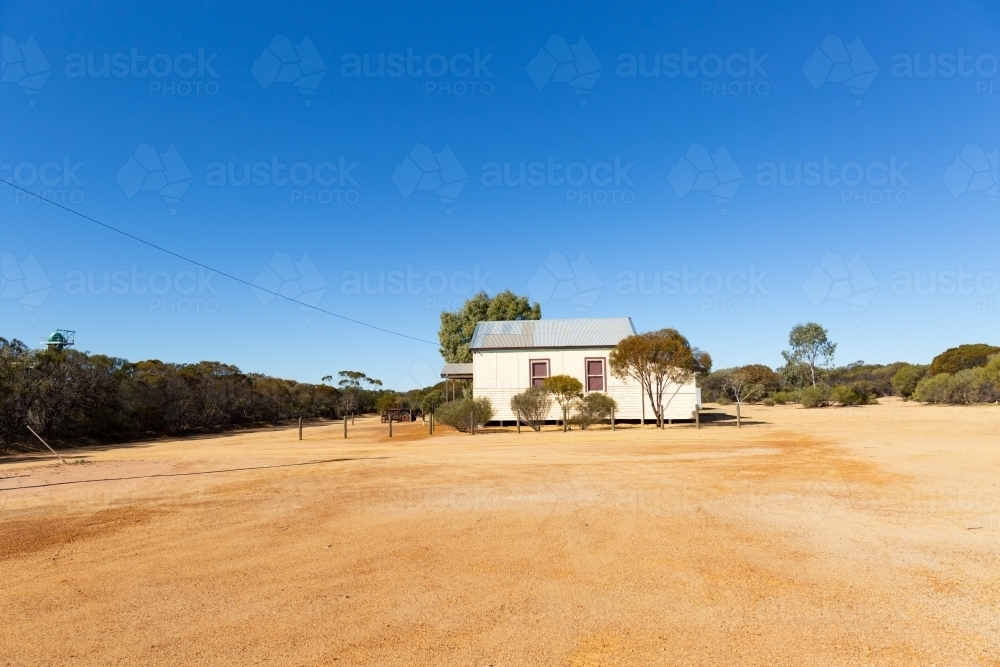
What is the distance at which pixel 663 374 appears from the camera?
89.6 feet

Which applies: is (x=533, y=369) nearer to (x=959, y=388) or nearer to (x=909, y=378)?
(x=959, y=388)

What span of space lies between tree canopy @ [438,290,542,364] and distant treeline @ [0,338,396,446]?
15.0 m

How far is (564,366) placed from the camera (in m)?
30.5

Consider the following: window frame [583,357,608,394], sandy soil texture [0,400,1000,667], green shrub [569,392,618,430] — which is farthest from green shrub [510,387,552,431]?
sandy soil texture [0,400,1000,667]

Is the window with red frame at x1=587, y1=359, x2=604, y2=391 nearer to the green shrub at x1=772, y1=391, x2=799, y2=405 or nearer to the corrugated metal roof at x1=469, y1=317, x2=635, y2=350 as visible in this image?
the corrugated metal roof at x1=469, y1=317, x2=635, y2=350

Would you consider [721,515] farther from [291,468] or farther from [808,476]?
[291,468]

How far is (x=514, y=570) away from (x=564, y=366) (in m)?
25.1

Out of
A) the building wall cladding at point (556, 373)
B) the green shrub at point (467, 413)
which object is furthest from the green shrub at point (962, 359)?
the green shrub at point (467, 413)

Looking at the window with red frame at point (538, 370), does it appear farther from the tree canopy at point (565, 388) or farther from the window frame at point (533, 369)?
the tree canopy at point (565, 388)

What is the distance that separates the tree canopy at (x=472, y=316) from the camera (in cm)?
4944

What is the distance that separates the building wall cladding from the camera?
29797 millimetres

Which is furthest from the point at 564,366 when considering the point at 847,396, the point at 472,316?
the point at 847,396

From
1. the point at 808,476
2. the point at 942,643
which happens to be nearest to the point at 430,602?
the point at 942,643

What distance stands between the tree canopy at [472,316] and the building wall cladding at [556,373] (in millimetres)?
17527
